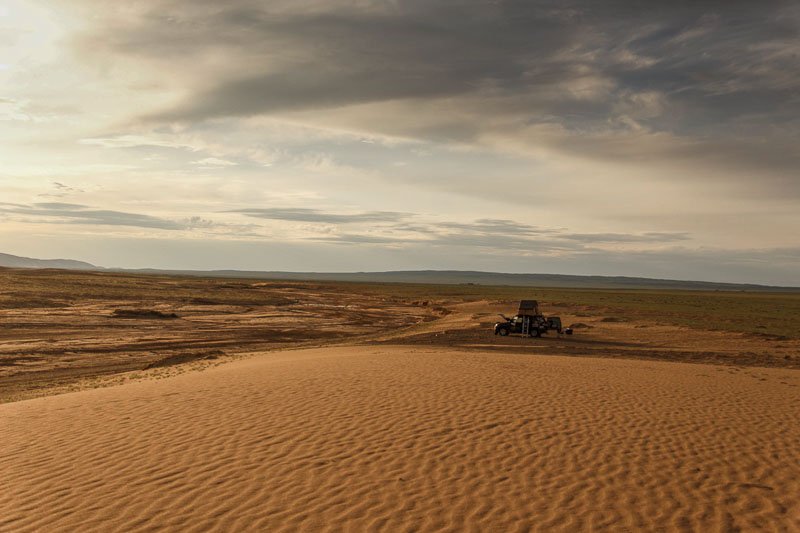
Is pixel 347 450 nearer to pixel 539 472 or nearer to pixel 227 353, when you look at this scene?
pixel 539 472

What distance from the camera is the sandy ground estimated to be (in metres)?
7.46

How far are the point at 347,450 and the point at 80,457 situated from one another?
4.52 m

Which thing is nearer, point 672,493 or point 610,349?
point 672,493

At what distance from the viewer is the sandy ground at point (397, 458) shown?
24.5 ft

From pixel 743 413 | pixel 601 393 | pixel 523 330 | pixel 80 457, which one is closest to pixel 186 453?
pixel 80 457

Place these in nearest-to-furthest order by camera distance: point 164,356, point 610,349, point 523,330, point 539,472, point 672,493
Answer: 1. point 672,493
2. point 539,472
3. point 164,356
4. point 610,349
5. point 523,330

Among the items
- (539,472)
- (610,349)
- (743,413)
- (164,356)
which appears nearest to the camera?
(539,472)

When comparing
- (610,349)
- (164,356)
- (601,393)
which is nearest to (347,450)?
(601,393)

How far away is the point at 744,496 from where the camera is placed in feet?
27.9

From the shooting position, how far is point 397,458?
9562 mm

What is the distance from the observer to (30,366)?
23.5 metres

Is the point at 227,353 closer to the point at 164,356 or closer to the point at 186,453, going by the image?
the point at 164,356

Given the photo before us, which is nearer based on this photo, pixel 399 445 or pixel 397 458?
pixel 397 458

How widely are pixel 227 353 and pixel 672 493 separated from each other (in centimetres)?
2348
